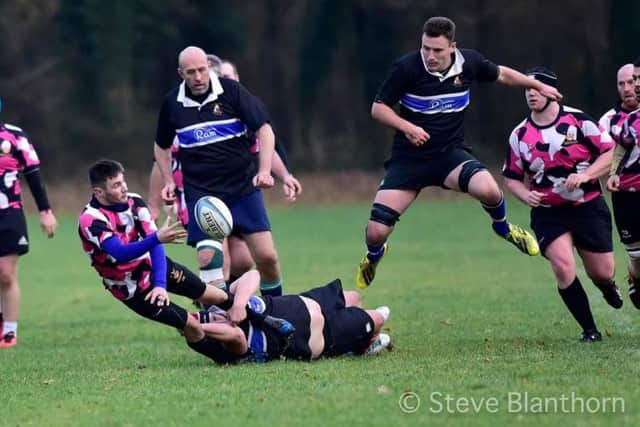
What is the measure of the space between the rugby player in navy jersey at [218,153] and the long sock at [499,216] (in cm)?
174

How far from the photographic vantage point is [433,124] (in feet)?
31.2

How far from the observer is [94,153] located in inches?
1427

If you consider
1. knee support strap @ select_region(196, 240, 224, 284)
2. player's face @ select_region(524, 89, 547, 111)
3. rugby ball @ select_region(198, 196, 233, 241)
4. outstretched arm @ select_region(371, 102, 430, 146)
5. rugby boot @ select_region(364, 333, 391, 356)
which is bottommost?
rugby boot @ select_region(364, 333, 391, 356)

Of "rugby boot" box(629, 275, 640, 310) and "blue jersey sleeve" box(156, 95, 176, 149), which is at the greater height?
"blue jersey sleeve" box(156, 95, 176, 149)

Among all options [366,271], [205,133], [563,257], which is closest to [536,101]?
[563,257]

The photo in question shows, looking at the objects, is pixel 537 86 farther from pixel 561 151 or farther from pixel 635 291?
pixel 635 291

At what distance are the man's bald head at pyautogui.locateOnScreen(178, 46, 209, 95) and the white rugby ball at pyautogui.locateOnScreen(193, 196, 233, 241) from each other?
3.42 ft

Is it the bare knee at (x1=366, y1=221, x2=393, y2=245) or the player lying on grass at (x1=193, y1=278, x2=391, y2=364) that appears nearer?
the player lying on grass at (x1=193, y1=278, x2=391, y2=364)

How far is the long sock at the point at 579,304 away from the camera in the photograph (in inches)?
359

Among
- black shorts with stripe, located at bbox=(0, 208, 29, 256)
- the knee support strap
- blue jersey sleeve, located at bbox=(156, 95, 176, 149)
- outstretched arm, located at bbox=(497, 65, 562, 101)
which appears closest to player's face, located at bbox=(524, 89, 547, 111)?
outstretched arm, located at bbox=(497, 65, 562, 101)

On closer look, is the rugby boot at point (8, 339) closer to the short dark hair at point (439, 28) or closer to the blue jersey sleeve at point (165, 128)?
the blue jersey sleeve at point (165, 128)

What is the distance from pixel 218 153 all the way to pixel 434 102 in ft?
5.71

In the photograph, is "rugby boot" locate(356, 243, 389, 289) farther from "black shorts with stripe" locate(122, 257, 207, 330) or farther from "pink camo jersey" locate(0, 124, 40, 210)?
"pink camo jersey" locate(0, 124, 40, 210)

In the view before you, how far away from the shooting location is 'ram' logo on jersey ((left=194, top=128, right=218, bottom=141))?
9711 millimetres
